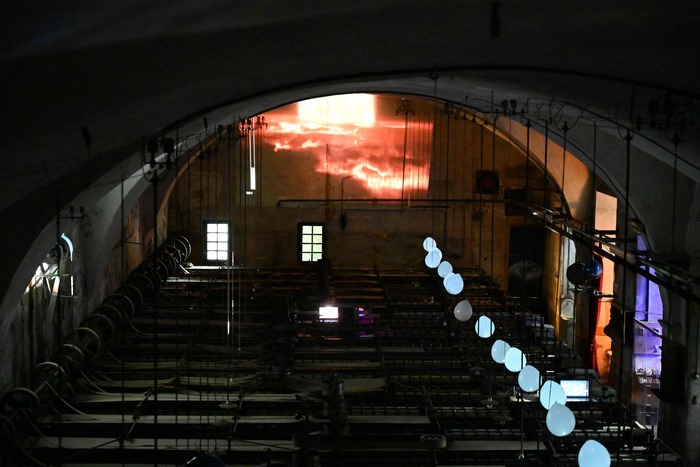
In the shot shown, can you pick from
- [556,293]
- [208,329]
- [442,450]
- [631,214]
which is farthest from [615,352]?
[442,450]

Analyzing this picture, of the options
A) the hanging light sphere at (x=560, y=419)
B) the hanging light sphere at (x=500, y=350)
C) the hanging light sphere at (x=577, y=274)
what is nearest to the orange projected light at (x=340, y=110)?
the hanging light sphere at (x=577, y=274)

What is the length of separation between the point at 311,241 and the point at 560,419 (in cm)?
1576

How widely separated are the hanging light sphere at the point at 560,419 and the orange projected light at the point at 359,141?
15356mm

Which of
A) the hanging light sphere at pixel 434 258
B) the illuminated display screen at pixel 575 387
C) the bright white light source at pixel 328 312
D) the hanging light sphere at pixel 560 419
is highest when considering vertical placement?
the hanging light sphere at pixel 434 258

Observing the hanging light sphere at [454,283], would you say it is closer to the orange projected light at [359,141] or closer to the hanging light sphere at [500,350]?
the hanging light sphere at [500,350]

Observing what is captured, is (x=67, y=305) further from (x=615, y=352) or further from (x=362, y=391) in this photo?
(x=615, y=352)

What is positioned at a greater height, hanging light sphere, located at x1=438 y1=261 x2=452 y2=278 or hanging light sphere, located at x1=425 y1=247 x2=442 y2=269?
hanging light sphere, located at x1=425 y1=247 x2=442 y2=269

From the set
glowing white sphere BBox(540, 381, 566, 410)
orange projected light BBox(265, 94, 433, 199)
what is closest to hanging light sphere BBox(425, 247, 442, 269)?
glowing white sphere BBox(540, 381, 566, 410)

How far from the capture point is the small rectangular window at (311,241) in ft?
80.4

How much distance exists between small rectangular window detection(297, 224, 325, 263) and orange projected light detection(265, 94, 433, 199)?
3.67ft

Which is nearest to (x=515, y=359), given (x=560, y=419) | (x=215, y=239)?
(x=560, y=419)

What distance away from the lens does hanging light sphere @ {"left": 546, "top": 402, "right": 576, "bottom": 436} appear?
29.6ft

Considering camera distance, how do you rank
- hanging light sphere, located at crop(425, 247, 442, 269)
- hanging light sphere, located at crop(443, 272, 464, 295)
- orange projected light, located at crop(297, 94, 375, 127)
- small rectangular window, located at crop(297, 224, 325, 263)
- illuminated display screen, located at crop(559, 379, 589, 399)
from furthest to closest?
small rectangular window, located at crop(297, 224, 325, 263) < orange projected light, located at crop(297, 94, 375, 127) < hanging light sphere, located at crop(425, 247, 442, 269) < illuminated display screen, located at crop(559, 379, 589, 399) < hanging light sphere, located at crop(443, 272, 464, 295)

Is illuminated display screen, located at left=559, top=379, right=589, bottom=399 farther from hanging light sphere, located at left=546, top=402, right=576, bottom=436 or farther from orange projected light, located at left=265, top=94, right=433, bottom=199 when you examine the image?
orange projected light, located at left=265, top=94, right=433, bottom=199
